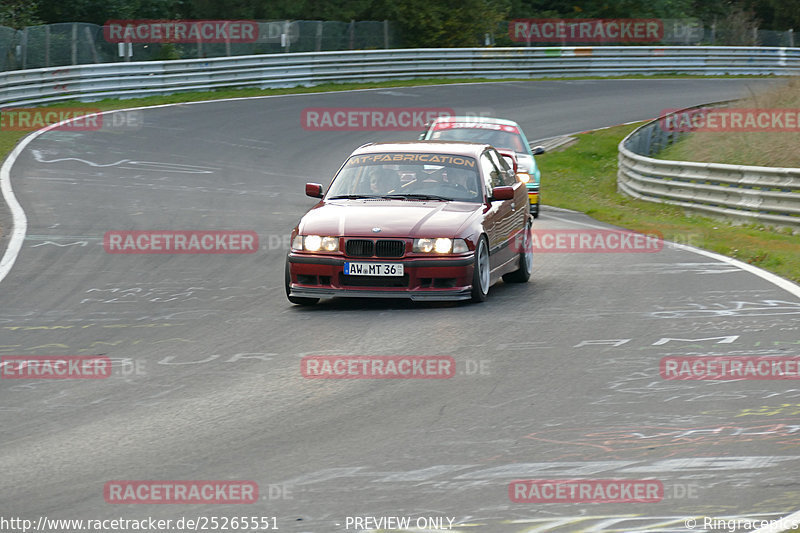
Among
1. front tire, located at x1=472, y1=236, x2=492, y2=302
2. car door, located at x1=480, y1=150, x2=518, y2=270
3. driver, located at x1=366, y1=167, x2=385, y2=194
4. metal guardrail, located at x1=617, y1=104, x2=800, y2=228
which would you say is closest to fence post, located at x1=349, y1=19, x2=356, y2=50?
metal guardrail, located at x1=617, y1=104, x2=800, y2=228

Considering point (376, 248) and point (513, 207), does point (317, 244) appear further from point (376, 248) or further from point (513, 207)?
point (513, 207)

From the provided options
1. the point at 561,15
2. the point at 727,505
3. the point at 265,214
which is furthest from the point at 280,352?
the point at 561,15

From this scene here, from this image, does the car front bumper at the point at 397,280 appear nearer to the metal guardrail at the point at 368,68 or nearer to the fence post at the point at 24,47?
the metal guardrail at the point at 368,68

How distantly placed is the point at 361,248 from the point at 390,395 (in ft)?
11.6

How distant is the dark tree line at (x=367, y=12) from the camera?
45688 mm

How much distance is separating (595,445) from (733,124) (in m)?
23.5

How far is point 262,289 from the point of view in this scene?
40.1 ft

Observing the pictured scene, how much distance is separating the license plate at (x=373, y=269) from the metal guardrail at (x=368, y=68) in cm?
2281

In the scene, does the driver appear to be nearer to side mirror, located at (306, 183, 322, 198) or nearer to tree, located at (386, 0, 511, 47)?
side mirror, located at (306, 183, 322, 198)

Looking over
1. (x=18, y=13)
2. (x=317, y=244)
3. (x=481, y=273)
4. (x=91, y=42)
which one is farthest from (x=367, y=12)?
(x=317, y=244)

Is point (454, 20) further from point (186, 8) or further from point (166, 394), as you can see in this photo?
point (166, 394)

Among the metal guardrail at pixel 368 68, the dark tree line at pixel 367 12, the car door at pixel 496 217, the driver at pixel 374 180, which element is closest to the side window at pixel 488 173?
the car door at pixel 496 217

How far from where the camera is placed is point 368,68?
42.1m

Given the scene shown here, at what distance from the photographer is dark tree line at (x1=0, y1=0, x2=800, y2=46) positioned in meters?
45.7
